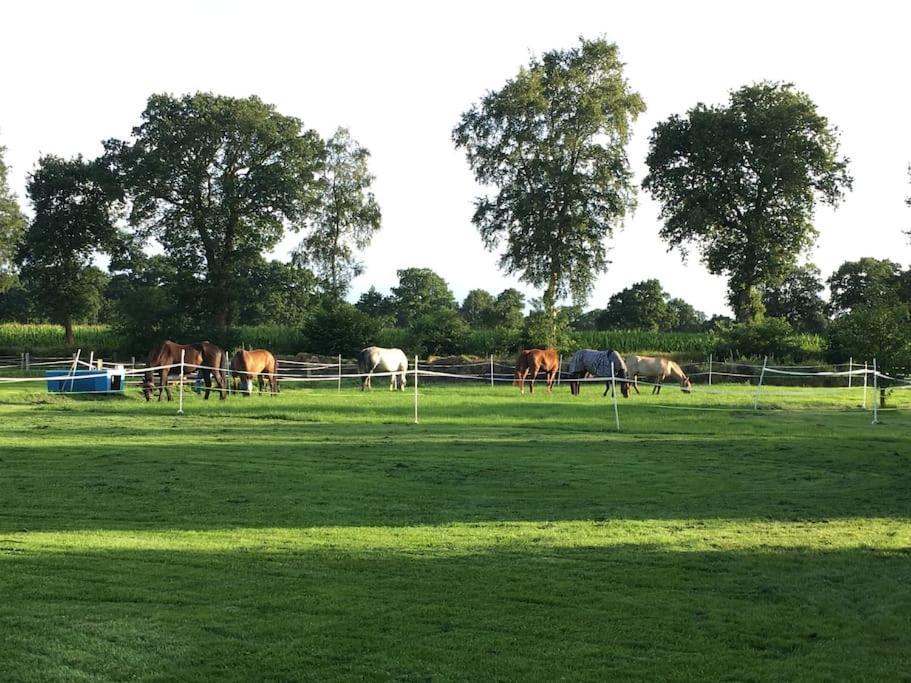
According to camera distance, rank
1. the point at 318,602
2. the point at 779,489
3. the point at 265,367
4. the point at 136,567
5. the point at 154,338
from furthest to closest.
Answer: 1. the point at 154,338
2. the point at 265,367
3. the point at 779,489
4. the point at 136,567
5. the point at 318,602

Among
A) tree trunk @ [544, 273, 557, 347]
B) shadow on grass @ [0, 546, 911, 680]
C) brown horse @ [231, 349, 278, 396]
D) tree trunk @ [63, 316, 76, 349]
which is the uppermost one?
tree trunk @ [544, 273, 557, 347]

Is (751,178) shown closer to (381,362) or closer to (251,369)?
(381,362)

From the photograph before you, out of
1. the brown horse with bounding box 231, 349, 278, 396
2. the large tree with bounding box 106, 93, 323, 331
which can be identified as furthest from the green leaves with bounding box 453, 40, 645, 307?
the brown horse with bounding box 231, 349, 278, 396

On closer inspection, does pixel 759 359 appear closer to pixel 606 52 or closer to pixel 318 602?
pixel 606 52

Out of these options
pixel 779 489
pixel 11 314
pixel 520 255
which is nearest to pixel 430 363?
pixel 520 255

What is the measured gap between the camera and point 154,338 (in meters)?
47.3

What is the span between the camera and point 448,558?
25.2 ft

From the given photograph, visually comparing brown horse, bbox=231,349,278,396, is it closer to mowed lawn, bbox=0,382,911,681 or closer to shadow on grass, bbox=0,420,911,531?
shadow on grass, bbox=0,420,911,531

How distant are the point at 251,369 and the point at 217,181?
25.9m

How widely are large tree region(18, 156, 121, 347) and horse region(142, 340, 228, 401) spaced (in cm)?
2886

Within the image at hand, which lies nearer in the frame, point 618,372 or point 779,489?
point 779,489

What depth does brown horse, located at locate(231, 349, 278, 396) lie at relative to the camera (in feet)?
93.2

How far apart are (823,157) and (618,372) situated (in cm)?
2597

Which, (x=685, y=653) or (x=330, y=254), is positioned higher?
(x=330, y=254)
